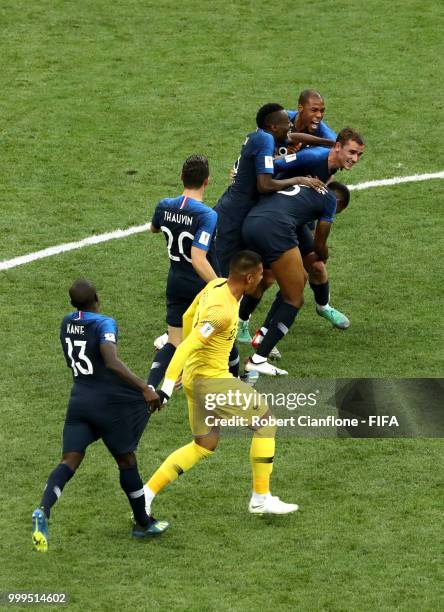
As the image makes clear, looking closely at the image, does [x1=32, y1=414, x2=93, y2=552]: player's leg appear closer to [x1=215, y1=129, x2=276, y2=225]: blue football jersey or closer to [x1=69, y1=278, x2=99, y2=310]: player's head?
[x1=69, y1=278, x2=99, y2=310]: player's head

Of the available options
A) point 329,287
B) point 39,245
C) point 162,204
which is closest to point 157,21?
point 39,245

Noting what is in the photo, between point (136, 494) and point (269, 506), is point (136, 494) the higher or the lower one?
the higher one

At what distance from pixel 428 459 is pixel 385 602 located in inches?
88.1

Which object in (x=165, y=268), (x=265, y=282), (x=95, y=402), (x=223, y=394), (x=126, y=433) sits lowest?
(x=165, y=268)

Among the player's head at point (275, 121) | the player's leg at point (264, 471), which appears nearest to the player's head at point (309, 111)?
the player's head at point (275, 121)

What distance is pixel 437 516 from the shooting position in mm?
10273

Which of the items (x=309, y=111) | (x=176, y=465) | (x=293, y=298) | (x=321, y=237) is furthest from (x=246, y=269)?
(x=309, y=111)

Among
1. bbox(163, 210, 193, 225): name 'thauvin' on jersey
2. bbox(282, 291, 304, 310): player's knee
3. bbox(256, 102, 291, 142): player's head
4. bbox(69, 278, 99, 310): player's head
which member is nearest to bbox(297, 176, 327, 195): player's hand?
bbox(256, 102, 291, 142): player's head

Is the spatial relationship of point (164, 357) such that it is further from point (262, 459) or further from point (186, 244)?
point (262, 459)

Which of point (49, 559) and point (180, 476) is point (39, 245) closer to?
point (180, 476)

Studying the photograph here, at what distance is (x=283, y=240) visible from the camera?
12812mm

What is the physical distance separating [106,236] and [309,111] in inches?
123

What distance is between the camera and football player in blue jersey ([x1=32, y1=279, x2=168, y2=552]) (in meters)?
9.76

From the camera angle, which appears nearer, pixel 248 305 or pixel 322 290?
pixel 248 305
